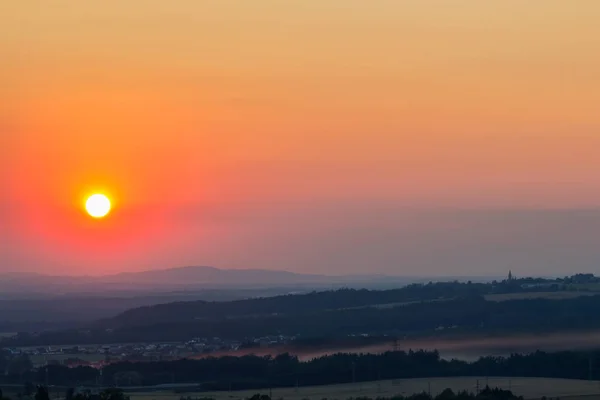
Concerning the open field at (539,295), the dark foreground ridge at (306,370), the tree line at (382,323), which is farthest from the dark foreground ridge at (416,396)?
the open field at (539,295)

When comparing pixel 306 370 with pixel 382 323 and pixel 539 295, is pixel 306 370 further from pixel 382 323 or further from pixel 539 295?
pixel 539 295

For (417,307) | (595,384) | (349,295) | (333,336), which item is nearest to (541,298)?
(417,307)

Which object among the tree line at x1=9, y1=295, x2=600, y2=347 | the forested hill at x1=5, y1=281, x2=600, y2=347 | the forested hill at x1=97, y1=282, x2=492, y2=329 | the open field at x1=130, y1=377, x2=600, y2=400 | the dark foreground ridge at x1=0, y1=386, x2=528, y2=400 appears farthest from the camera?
the forested hill at x1=97, y1=282, x2=492, y2=329

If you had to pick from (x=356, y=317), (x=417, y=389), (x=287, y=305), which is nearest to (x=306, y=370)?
(x=417, y=389)

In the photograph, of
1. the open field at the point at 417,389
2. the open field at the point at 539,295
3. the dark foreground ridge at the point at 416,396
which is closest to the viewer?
the dark foreground ridge at the point at 416,396

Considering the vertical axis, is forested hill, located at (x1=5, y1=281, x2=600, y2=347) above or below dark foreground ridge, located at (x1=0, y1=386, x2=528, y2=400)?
above

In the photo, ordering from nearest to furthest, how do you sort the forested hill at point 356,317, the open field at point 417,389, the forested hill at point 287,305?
the open field at point 417,389, the forested hill at point 356,317, the forested hill at point 287,305

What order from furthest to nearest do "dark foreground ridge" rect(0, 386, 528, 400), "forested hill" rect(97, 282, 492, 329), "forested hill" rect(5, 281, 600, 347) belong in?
"forested hill" rect(97, 282, 492, 329)
"forested hill" rect(5, 281, 600, 347)
"dark foreground ridge" rect(0, 386, 528, 400)

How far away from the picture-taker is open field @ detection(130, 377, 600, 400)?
49094mm

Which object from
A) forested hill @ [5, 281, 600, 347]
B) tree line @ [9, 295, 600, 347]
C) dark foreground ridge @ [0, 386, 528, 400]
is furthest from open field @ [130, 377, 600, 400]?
tree line @ [9, 295, 600, 347]

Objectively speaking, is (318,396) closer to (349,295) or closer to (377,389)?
(377,389)

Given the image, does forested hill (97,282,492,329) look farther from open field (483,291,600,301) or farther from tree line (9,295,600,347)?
open field (483,291,600,301)

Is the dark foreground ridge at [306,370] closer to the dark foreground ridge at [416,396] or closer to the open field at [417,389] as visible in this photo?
the open field at [417,389]

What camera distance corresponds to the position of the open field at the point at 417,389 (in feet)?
161
